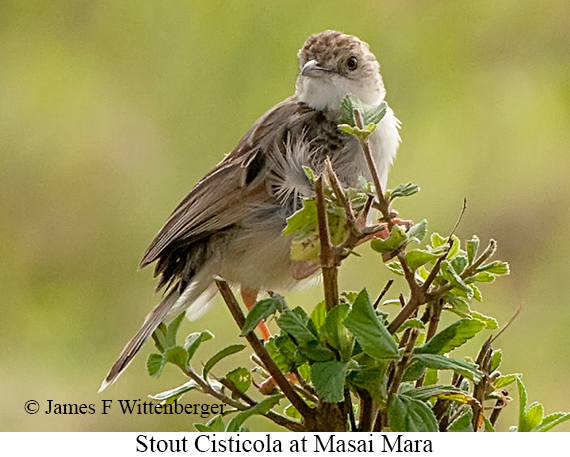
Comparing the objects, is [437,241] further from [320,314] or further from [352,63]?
[352,63]

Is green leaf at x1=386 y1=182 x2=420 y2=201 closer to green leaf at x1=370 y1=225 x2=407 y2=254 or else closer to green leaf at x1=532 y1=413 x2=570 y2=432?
green leaf at x1=370 y1=225 x2=407 y2=254

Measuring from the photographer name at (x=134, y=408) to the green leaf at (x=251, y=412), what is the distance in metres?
0.20

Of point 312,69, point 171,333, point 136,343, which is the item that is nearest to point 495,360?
point 171,333

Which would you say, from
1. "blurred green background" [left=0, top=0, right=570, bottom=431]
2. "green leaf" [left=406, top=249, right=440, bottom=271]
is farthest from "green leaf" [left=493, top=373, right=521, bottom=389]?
"blurred green background" [left=0, top=0, right=570, bottom=431]

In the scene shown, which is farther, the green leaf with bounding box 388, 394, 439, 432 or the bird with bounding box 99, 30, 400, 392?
the bird with bounding box 99, 30, 400, 392

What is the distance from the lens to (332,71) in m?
2.31

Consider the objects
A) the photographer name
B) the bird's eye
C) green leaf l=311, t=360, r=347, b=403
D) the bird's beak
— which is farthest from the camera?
the bird's eye

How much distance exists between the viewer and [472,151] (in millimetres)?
3184

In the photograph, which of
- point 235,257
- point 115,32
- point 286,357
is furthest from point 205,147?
point 286,357

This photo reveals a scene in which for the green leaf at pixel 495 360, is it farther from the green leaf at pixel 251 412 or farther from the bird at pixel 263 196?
the bird at pixel 263 196

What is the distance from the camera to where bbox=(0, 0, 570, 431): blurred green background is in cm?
299

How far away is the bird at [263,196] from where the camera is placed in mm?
2062

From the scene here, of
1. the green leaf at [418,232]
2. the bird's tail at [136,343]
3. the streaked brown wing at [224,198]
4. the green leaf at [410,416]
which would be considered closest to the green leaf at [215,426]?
the green leaf at [410,416]

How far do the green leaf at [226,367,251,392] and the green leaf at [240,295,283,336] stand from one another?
12 centimetres
